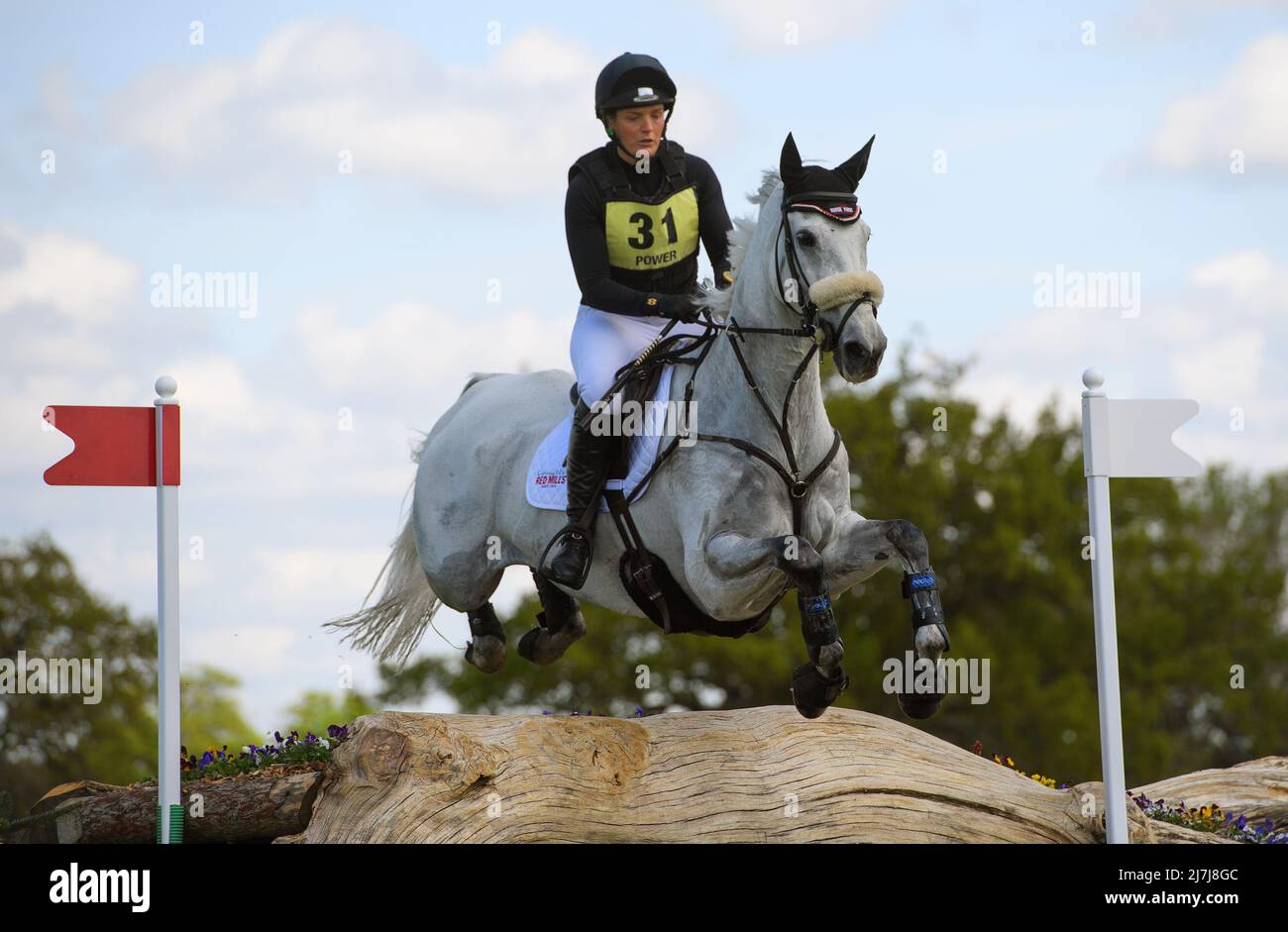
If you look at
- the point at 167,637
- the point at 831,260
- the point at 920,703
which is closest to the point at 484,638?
the point at 167,637

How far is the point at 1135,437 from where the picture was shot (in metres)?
6.12

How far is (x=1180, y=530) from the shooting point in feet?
113

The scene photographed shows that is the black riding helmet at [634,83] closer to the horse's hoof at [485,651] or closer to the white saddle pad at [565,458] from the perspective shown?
the white saddle pad at [565,458]

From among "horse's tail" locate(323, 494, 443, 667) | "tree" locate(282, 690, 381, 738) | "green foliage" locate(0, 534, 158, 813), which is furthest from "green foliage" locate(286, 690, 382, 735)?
"horse's tail" locate(323, 494, 443, 667)

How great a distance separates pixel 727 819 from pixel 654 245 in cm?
283

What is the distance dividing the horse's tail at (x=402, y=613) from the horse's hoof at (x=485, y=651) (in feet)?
2.14

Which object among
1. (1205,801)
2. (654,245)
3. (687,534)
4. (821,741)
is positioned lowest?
(1205,801)

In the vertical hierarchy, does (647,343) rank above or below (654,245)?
below

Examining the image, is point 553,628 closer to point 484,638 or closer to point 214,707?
point 484,638

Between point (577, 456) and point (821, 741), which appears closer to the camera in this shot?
point (577, 456)

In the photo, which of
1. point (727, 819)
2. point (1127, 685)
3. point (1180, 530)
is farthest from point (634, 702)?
point (727, 819)

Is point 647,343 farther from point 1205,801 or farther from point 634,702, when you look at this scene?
point 634,702

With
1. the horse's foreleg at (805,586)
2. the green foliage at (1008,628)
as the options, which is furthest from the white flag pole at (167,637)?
the green foliage at (1008,628)

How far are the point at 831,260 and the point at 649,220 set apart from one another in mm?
1308
